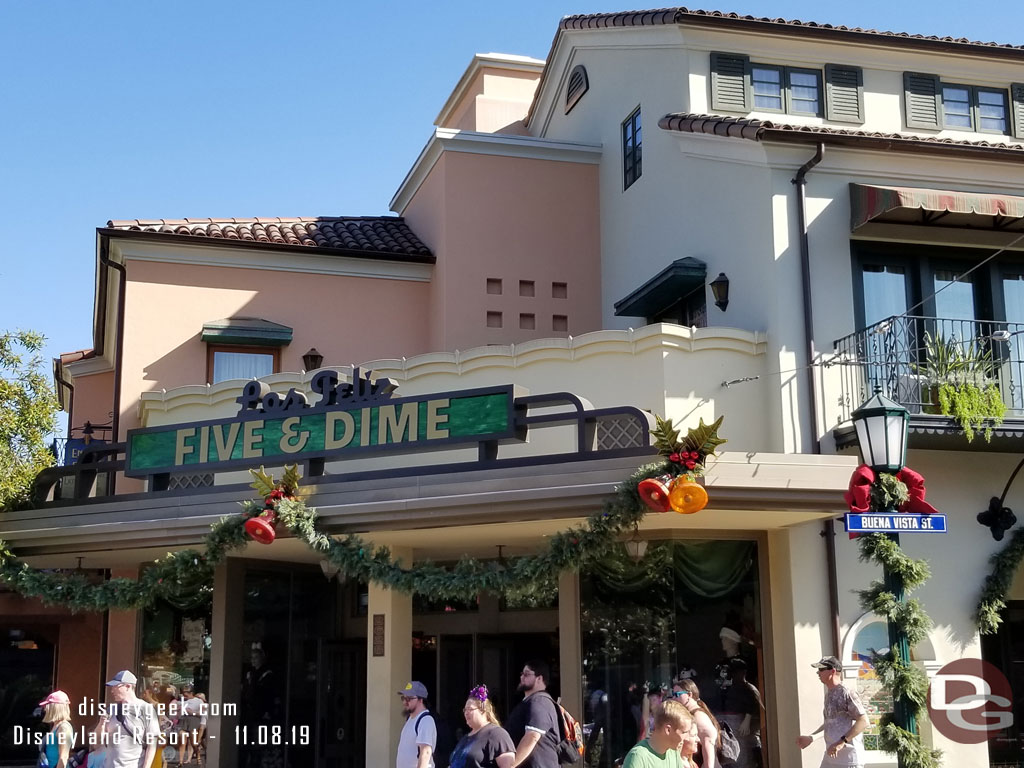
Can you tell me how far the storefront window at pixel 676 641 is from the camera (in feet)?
42.6

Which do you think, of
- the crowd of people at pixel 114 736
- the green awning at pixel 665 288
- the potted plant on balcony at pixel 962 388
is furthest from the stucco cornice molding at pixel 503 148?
the crowd of people at pixel 114 736

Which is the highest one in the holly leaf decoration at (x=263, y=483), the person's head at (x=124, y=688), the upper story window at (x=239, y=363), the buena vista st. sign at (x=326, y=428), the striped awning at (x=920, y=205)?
the striped awning at (x=920, y=205)

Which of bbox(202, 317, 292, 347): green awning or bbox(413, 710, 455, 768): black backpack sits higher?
bbox(202, 317, 292, 347): green awning

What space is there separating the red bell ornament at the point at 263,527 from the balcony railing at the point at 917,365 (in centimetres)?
650

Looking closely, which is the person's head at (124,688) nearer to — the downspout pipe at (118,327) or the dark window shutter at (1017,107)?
the downspout pipe at (118,327)

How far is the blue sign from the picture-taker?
9227 mm

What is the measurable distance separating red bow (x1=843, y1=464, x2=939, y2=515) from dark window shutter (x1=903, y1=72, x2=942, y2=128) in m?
8.99

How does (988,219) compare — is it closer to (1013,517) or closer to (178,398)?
(1013,517)

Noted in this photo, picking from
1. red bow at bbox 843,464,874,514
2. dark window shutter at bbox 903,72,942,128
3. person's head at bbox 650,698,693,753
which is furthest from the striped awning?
person's head at bbox 650,698,693,753

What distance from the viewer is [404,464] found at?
14.2 m

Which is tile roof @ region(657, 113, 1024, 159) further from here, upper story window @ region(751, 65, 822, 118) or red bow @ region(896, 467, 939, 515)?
red bow @ region(896, 467, 939, 515)

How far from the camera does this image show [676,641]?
512 inches

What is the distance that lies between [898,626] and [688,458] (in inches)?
93.7

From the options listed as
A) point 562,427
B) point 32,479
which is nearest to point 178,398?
point 32,479
